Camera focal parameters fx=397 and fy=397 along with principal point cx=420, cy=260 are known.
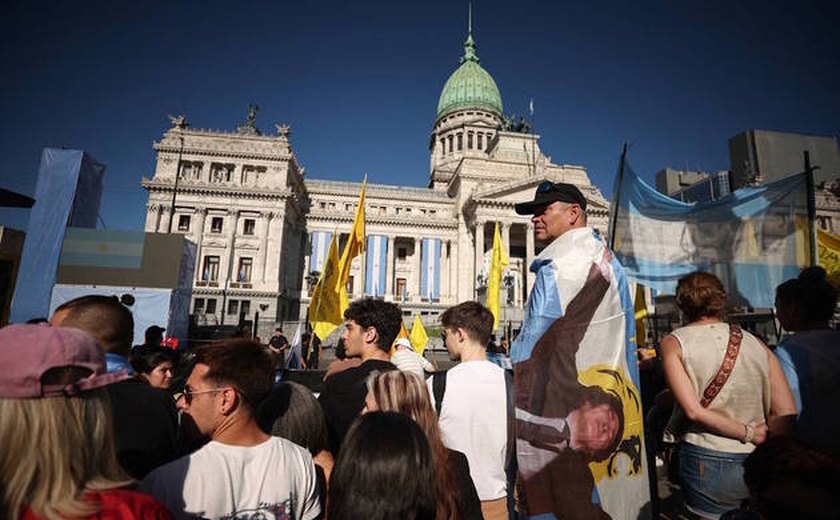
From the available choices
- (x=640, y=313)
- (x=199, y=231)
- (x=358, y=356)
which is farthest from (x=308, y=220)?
(x=358, y=356)

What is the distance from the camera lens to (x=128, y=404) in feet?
8.05

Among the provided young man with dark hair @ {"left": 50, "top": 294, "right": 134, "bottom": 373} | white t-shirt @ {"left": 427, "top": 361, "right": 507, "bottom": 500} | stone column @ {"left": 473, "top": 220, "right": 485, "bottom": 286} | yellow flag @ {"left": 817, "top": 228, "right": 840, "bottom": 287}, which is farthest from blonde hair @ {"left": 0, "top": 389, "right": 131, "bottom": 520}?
stone column @ {"left": 473, "top": 220, "right": 485, "bottom": 286}

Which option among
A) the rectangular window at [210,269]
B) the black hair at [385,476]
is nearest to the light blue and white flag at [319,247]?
the rectangular window at [210,269]

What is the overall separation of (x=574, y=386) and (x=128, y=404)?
8.95 ft

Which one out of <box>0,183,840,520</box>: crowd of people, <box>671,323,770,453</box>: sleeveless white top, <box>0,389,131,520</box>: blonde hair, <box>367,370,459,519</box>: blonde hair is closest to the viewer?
<box>0,389,131,520</box>: blonde hair

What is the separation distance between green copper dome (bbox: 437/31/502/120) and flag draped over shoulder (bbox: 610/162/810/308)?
200ft

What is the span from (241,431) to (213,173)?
43.3m

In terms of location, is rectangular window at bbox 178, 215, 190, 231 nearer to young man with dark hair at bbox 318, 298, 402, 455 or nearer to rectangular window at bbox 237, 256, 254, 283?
rectangular window at bbox 237, 256, 254, 283

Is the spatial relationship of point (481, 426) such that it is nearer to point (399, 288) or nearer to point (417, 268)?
point (417, 268)

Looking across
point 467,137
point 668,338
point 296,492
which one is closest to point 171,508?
point 296,492

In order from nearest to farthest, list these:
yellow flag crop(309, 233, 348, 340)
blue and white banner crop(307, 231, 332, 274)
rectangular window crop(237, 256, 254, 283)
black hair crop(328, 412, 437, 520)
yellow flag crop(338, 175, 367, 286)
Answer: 1. black hair crop(328, 412, 437, 520)
2. yellow flag crop(309, 233, 348, 340)
3. yellow flag crop(338, 175, 367, 286)
4. rectangular window crop(237, 256, 254, 283)
5. blue and white banner crop(307, 231, 332, 274)

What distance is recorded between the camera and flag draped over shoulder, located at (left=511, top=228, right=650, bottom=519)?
2295mm

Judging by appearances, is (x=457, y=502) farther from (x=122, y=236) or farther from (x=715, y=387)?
(x=122, y=236)

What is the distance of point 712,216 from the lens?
601 cm
